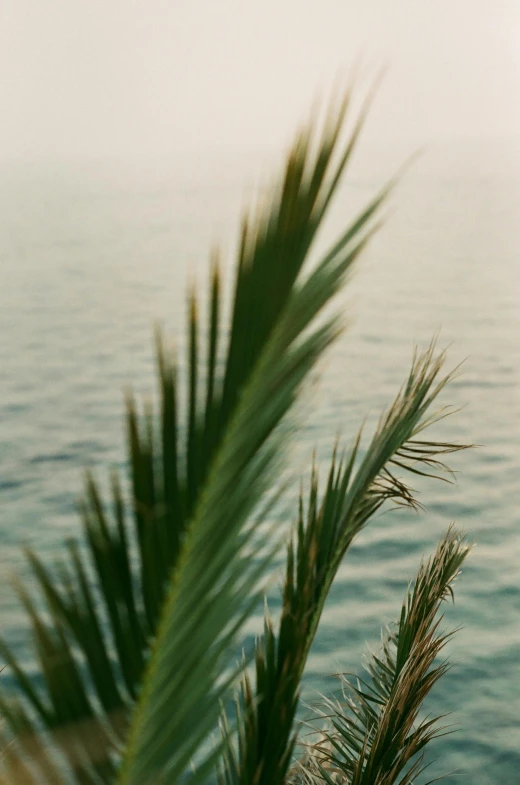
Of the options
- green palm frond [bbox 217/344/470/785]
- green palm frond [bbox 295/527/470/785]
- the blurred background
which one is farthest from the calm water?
green palm frond [bbox 217/344/470/785]

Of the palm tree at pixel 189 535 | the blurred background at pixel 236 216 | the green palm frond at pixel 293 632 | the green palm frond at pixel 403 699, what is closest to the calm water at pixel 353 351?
the blurred background at pixel 236 216

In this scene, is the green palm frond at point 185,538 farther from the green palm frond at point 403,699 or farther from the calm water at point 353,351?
the calm water at point 353,351

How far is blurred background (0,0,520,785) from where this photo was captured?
254 inches

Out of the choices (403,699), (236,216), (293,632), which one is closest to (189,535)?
(293,632)

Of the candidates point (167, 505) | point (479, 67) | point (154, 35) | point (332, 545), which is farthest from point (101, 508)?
point (479, 67)

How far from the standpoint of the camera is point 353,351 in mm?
7242

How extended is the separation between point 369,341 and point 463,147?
272cm

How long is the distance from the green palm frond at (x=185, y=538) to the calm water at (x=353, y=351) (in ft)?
14.9

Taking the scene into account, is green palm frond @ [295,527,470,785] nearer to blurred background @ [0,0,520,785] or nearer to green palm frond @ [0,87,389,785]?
green palm frond @ [0,87,389,785]

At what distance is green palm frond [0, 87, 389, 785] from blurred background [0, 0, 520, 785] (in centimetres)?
508

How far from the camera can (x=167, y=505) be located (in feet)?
1.98

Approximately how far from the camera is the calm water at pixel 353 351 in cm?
547

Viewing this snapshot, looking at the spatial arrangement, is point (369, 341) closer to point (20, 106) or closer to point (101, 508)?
point (20, 106)

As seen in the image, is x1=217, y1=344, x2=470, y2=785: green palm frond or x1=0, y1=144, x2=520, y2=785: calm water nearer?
x1=217, y1=344, x2=470, y2=785: green palm frond
